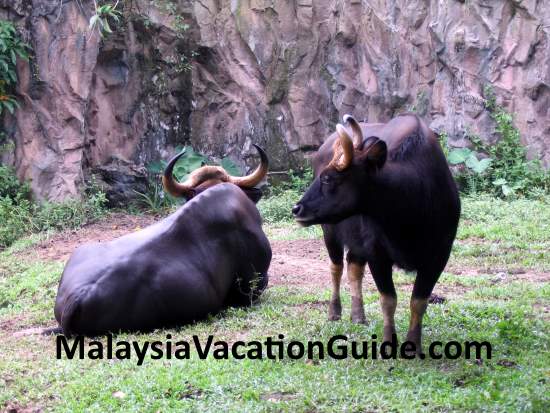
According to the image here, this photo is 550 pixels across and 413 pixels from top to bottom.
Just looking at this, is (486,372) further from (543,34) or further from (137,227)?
(543,34)

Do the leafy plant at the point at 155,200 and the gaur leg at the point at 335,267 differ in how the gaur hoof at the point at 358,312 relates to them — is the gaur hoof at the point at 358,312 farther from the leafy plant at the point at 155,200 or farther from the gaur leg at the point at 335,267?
the leafy plant at the point at 155,200

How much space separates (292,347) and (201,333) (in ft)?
3.11

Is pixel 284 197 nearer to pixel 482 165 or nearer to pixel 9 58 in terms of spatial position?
pixel 482 165

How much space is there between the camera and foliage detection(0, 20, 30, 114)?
12555mm

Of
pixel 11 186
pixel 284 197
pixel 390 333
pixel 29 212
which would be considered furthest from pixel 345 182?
pixel 11 186

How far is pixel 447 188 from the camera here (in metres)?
5.84

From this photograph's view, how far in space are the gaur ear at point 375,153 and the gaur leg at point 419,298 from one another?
2.85 ft

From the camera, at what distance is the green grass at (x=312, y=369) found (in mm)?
4953

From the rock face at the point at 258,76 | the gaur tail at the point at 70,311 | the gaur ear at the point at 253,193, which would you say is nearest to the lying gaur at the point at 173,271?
the gaur tail at the point at 70,311

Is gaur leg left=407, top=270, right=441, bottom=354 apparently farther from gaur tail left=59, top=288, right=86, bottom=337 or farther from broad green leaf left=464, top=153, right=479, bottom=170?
broad green leaf left=464, top=153, right=479, bottom=170

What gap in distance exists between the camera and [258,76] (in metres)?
15.3

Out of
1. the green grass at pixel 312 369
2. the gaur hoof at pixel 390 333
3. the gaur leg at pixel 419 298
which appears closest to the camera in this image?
the green grass at pixel 312 369

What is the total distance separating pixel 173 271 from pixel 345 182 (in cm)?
205

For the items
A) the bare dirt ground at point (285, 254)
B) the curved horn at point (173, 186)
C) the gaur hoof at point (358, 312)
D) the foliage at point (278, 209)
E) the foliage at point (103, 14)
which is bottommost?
the bare dirt ground at point (285, 254)
